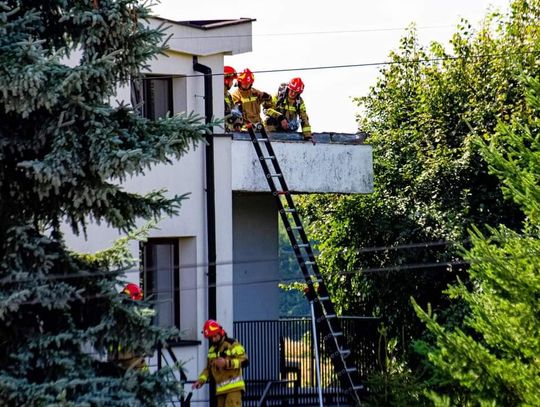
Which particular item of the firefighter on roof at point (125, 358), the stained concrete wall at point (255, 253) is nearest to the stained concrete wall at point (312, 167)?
the stained concrete wall at point (255, 253)

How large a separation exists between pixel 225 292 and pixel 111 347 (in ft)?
26.4

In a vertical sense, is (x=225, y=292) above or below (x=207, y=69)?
below

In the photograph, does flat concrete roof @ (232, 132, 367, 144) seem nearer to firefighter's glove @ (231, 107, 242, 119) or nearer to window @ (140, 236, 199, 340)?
firefighter's glove @ (231, 107, 242, 119)

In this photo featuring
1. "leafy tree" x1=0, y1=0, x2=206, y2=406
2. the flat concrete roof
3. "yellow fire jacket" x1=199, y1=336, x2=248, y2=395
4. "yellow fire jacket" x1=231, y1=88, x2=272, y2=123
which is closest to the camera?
"leafy tree" x1=0, y1=0, x2=206, y2=406

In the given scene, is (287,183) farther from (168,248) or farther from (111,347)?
(111,347)

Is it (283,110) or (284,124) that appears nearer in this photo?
(284,124)

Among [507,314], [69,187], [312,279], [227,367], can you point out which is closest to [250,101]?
[312,279]

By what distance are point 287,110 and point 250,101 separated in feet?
2.69

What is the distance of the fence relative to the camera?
21.6 metres

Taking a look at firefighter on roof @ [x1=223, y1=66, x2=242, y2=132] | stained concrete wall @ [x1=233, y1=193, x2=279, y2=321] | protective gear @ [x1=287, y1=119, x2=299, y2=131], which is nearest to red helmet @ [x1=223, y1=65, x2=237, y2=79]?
firefighter on roof @ [x1=223, y1=66, x2=242, y2=132]

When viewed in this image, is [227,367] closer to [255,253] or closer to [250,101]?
[250,101]

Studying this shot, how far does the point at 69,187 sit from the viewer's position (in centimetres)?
1205

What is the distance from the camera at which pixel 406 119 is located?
27.4 metres

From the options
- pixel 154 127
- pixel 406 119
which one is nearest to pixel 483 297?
pixel 154 127
